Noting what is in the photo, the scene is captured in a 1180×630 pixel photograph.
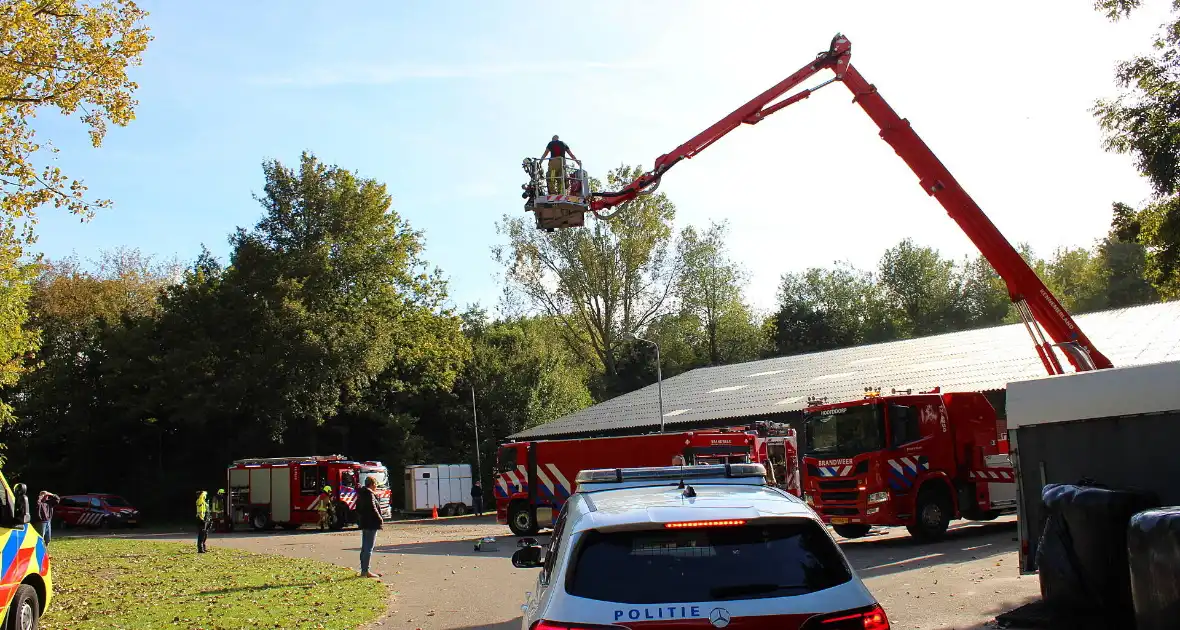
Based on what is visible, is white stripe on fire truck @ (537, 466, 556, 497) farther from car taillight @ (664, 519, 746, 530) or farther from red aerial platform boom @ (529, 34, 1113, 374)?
car taillight @ (664, 519, 746, 530)

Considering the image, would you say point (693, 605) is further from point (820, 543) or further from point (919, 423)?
point (919, 423)

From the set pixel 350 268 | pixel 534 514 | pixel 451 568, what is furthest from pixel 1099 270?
pixel 451 568

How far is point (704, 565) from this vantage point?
15.3ft

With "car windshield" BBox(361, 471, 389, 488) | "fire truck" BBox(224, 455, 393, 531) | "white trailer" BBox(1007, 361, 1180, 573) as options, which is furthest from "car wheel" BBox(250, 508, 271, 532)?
"white trailer" BBox(1007, 361, 1180, 573)

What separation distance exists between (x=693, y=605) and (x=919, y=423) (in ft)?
49.9

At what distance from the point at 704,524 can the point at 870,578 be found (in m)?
10.2

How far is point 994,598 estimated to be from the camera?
449 inches

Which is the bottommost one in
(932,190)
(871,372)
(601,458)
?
(601,458)

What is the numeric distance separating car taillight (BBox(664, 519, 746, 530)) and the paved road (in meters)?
6.11

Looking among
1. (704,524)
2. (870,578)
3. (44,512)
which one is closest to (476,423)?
(44,512)

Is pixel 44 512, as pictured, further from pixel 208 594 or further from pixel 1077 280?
pixel 1077 280

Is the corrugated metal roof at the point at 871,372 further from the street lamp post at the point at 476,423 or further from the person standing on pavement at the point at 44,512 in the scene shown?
the person standing on pavement at the point at 44,512

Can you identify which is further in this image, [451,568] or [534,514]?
[534,514]

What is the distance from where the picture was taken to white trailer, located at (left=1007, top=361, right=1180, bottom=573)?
9.58 metres
